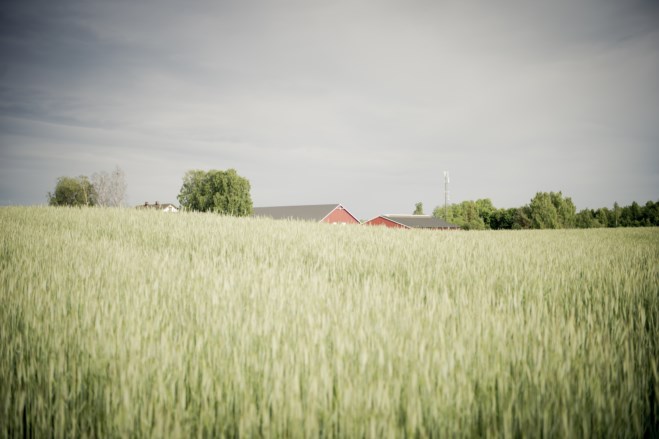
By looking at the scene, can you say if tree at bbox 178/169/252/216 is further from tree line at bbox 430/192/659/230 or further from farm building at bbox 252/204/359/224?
tree line at bbox 430/192/659/230

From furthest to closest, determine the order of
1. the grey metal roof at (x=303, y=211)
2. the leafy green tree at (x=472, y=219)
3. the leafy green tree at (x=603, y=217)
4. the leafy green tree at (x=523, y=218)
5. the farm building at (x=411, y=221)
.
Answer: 1. the leafy green tree at (x=472, y=219)
2. the farm building at (x=411, y=221)
3. the grey metal roof at (x=303, y=211)
4. the leafy green tree at (x=523, y=218)
5. the leafy green tree at (x=603, y=217)

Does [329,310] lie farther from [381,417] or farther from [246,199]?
[246,199]

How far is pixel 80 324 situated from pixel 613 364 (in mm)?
3726

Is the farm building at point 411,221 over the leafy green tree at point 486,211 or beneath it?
beneath

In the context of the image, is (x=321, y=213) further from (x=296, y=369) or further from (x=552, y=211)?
(x=296, y=369)

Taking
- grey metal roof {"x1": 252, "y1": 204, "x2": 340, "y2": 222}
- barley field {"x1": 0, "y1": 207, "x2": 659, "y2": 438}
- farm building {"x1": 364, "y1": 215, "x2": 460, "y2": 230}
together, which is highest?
grey metal roof {"x1": 252, "y1": 204, "x2": 340, "y2": 222}

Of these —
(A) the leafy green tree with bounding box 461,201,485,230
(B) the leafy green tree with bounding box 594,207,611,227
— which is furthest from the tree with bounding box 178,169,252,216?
Answer: (B) the leafy green tree with bounding box 594,207,611,227

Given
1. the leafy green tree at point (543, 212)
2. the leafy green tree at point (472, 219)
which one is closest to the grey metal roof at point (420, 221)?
the leafy green tree at point (472, 219)

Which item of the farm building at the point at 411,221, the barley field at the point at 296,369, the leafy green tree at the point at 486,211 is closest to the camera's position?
the barley field at the point at 296,369

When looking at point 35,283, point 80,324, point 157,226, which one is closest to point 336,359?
point 80,324

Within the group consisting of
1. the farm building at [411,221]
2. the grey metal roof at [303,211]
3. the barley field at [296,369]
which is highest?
the grey metal roof at [303,211]

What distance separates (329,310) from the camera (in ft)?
9.51

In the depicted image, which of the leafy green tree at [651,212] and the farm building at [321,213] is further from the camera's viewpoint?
the farm building at [321,213]

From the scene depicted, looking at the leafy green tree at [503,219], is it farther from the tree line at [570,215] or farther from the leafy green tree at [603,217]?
the leafy green tree at [603,217]
